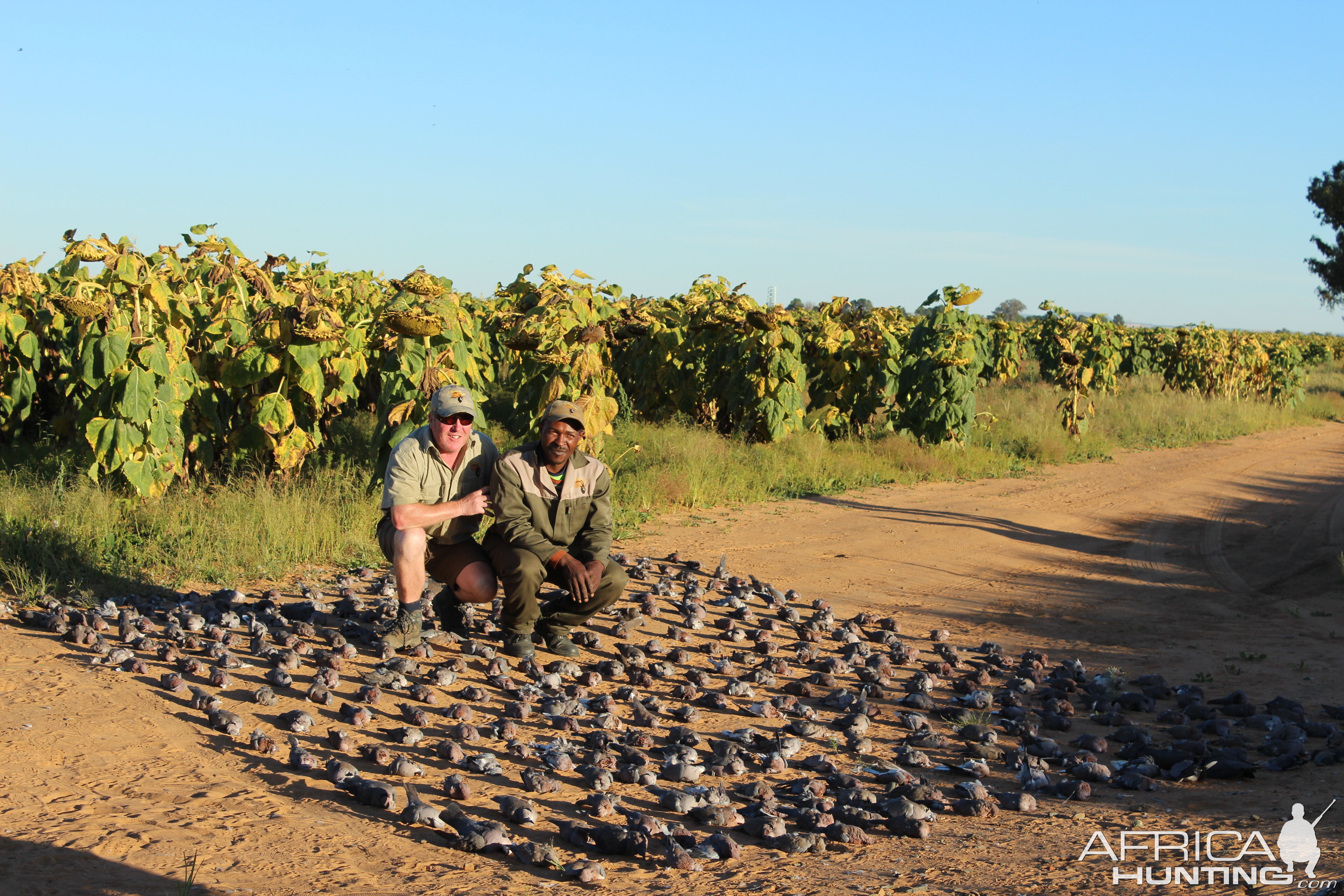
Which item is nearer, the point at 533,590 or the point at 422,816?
the point at 422,816

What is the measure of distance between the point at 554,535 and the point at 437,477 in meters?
0.68

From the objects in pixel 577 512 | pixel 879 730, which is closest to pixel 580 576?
pixel 577 512

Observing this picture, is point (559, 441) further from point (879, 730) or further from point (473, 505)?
point (879, 730)

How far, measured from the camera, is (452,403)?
537 centimetres

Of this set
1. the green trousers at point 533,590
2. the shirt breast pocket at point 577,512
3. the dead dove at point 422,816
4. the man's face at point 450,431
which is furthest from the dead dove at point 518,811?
the man's face at point 450,431

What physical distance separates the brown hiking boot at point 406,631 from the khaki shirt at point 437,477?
44cm

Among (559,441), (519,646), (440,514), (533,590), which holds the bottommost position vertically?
(519,646)

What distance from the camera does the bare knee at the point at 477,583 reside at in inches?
218

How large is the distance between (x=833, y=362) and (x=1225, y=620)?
8.09 m

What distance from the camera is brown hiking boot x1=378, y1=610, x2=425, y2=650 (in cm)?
539

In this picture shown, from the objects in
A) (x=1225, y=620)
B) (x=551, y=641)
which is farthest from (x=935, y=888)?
(x=1225, y=620)

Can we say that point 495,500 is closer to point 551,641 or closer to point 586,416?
point 551,641

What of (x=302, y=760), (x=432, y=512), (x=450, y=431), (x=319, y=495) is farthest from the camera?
(x=319, y=495)

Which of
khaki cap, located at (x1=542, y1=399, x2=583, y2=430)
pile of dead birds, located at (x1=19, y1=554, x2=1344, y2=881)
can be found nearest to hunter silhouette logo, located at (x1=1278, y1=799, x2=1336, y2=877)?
pile of dead birds, located at (x1=19, y1=554, x2=1344, y2=881)
